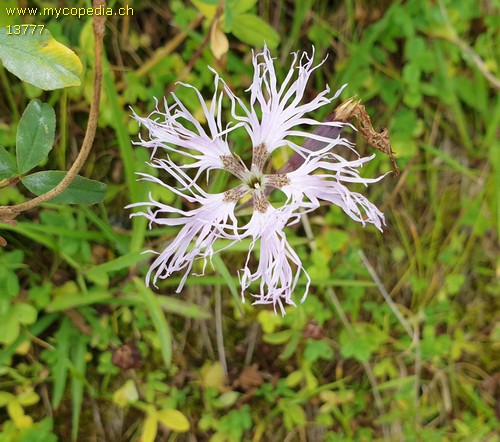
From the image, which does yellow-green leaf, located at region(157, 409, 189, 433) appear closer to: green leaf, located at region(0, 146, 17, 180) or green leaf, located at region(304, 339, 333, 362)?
green leaf, located at region(304, 339, 333, 362)

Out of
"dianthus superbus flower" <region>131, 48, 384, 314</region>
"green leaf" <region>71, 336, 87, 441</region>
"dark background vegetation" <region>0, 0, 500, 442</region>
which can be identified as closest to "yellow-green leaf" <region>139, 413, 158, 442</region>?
"dark background vegetation" <region>0, 0, 500, 442</region>

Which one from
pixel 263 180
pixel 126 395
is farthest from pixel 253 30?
pixel 126 395

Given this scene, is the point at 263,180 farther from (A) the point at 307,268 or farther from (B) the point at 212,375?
(B) the point at 212,375

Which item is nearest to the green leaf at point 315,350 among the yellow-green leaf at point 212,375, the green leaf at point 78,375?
the yellow-green leaf at point 212,375

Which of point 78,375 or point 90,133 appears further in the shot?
point 78,375

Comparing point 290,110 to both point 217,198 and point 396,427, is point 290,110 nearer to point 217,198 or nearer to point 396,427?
point 217,198

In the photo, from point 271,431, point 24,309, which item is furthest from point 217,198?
point 271,431
